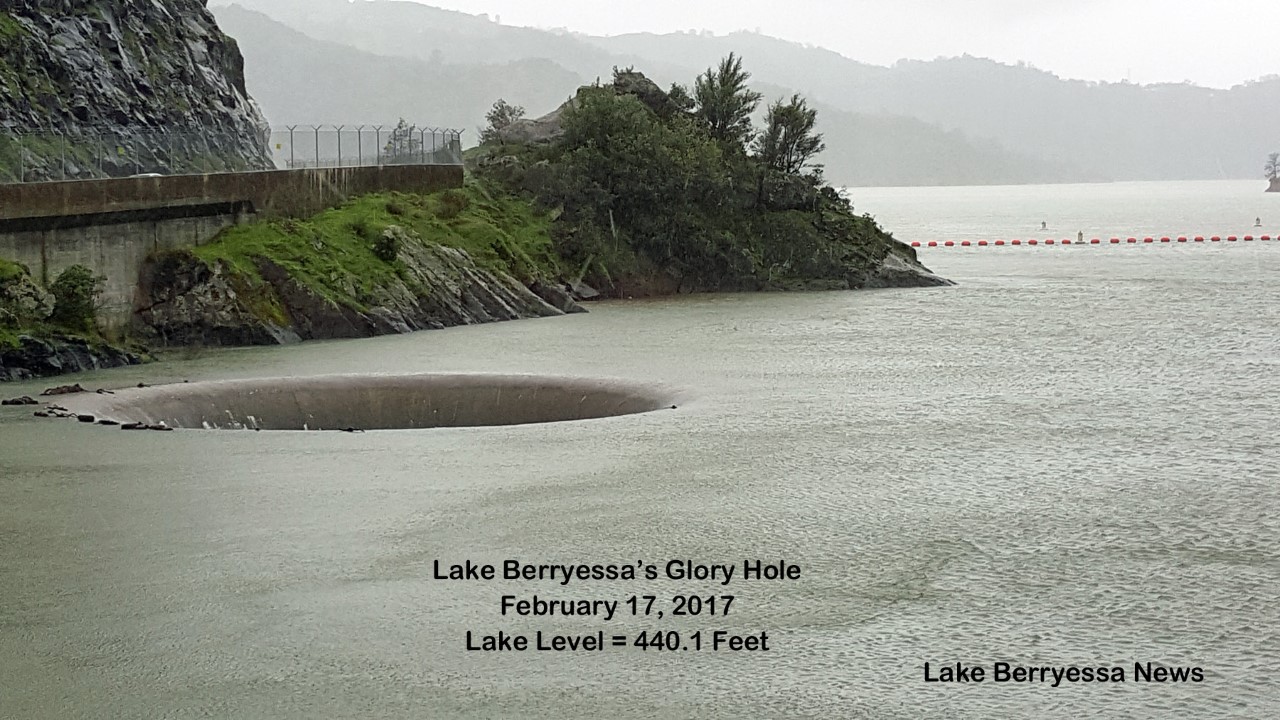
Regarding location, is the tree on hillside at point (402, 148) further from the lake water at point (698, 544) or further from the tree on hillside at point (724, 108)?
the lake water at point (698, 544)

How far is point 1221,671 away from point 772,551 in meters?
5.56

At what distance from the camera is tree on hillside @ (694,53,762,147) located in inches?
2689

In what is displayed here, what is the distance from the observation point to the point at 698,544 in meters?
18.4

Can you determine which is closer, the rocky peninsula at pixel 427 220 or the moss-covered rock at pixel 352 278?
the rocky peninsula at pixel 427 220

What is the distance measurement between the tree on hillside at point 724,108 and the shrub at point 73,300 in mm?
35786

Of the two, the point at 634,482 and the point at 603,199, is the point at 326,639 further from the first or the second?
the point at 603,199

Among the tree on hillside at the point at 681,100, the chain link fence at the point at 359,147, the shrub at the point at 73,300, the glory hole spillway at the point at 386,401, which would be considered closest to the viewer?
the glory hole spillway at the point at 386,401

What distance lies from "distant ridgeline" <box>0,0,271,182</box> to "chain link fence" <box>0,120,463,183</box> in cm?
4

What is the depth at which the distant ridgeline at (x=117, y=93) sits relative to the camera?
39406mm

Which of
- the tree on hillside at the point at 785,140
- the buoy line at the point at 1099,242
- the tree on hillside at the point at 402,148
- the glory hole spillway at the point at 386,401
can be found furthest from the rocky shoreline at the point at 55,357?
the buoy line at the point at 1099,242

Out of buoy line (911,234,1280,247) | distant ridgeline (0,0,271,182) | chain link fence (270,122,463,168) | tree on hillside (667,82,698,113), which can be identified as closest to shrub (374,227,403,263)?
chain link fence (270,122,463,168)

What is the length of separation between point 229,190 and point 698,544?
29550 millimetres

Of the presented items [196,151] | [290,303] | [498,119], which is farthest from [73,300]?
[498,119]

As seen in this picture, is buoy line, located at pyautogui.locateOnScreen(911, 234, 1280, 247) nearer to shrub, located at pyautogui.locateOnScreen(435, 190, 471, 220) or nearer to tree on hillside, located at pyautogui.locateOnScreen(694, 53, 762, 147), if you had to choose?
tree on hillside, located at pyautogui.locateOnScreen(694, 53, 762, 147)
